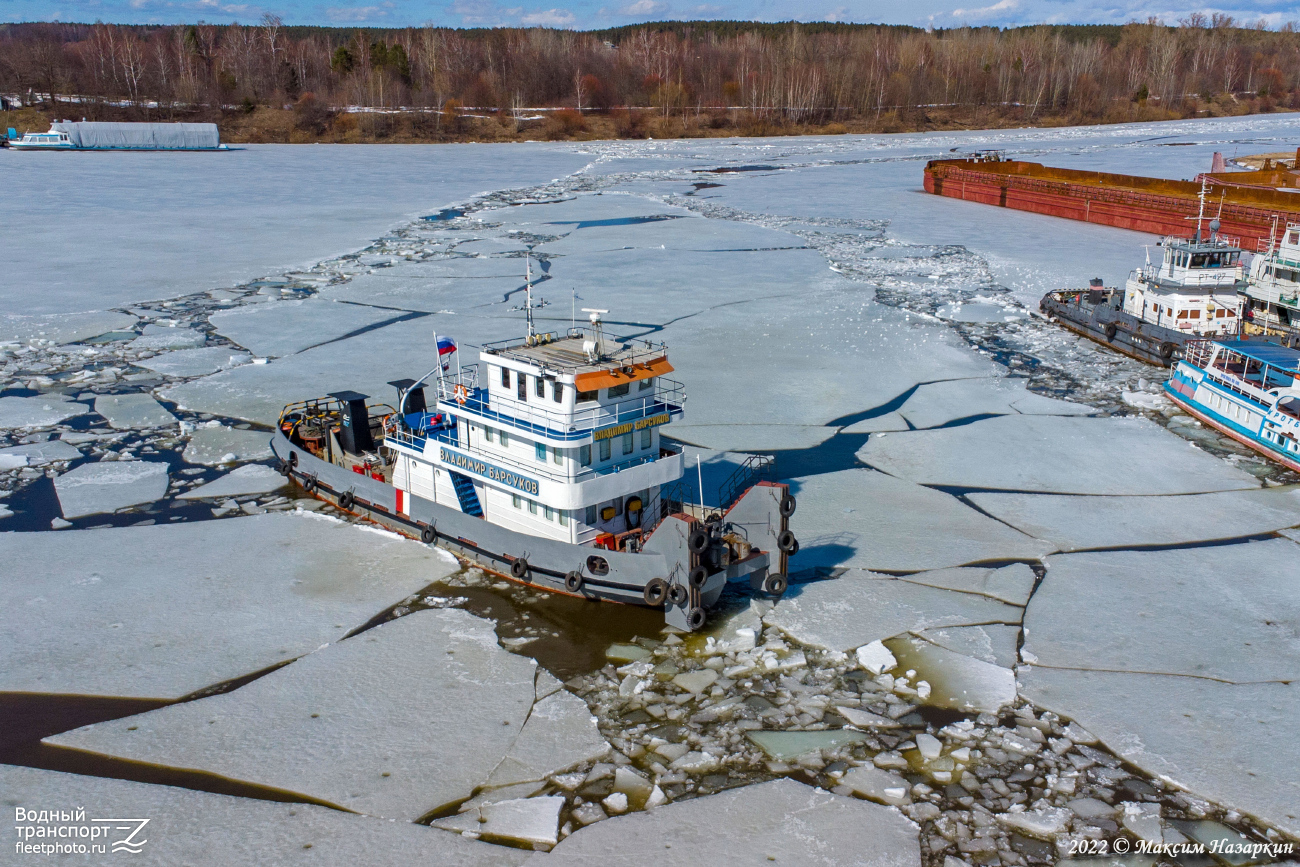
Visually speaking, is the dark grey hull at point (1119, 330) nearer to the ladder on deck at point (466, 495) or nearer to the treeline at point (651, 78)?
the ladder on deck at point (466, 495)

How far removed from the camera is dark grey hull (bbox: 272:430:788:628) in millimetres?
11203

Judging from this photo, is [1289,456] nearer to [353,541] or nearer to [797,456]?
[797,456]

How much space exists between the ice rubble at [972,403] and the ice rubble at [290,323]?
542 inches

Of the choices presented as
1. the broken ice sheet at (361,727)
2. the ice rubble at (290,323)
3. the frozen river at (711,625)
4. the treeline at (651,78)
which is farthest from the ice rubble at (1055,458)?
the treeline at (651,78)

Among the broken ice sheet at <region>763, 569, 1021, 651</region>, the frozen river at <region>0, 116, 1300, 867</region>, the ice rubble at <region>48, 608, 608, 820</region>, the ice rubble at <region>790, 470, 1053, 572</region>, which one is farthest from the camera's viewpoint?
the ice rubble at <region>790, 470, 1053, 572</region>

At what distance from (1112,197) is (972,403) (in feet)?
92.8

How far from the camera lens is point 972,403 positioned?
758 inches

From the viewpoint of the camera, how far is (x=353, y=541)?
1387 cm

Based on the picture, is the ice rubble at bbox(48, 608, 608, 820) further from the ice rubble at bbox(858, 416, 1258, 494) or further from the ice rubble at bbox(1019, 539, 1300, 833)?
the ice rubble at bbox(858, 416, 1258, 494)

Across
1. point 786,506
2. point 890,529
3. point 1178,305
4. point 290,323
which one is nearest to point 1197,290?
point 1178,305

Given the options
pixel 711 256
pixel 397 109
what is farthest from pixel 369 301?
pixel 397 109

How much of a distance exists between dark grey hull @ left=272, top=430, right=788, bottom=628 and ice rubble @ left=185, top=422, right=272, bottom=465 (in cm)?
402

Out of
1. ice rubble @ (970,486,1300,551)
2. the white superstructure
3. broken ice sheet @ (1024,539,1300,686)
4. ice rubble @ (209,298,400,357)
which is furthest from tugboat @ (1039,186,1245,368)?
ice rubble @ (209,298,400,357)

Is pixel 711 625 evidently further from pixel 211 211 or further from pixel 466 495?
pixel 211 211
